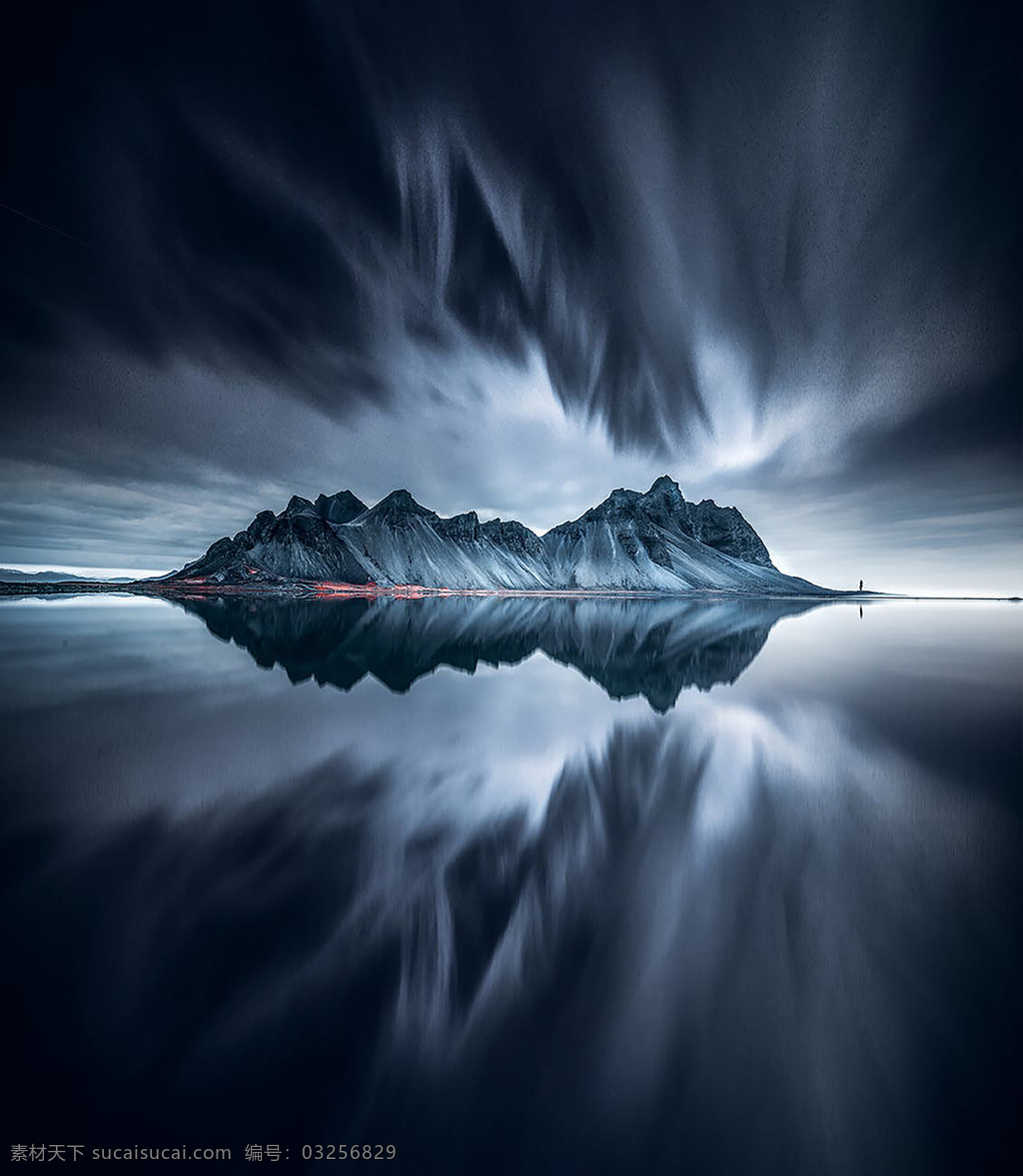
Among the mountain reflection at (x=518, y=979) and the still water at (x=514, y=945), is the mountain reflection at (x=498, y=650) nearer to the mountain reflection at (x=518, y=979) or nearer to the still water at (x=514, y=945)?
the still water at (x=514, y=945)

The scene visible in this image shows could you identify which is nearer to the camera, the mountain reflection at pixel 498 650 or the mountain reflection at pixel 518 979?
the mountain reflection at pixel 518 979

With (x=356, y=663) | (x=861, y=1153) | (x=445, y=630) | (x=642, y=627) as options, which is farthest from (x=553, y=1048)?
(x=642, y=627)

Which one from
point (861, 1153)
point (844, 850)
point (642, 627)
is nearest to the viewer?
point (861, 1153)

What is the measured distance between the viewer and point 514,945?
6.17 meters

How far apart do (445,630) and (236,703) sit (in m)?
29.0

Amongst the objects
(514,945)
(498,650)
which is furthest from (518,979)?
(498,650)

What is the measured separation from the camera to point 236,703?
634 inches

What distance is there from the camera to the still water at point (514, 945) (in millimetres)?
4184

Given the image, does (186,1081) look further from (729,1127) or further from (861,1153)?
(861,1153)

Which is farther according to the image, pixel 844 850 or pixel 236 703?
pixel 236 703

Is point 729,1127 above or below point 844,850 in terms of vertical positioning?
below

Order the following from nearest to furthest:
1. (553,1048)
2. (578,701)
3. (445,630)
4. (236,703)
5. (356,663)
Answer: (553,1048), (236,703), (578,701), (356,663), (445,630)

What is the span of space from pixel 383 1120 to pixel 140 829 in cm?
711

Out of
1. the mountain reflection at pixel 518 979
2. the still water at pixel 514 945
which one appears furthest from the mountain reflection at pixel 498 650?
the mountain reflection at pixel 518 979
